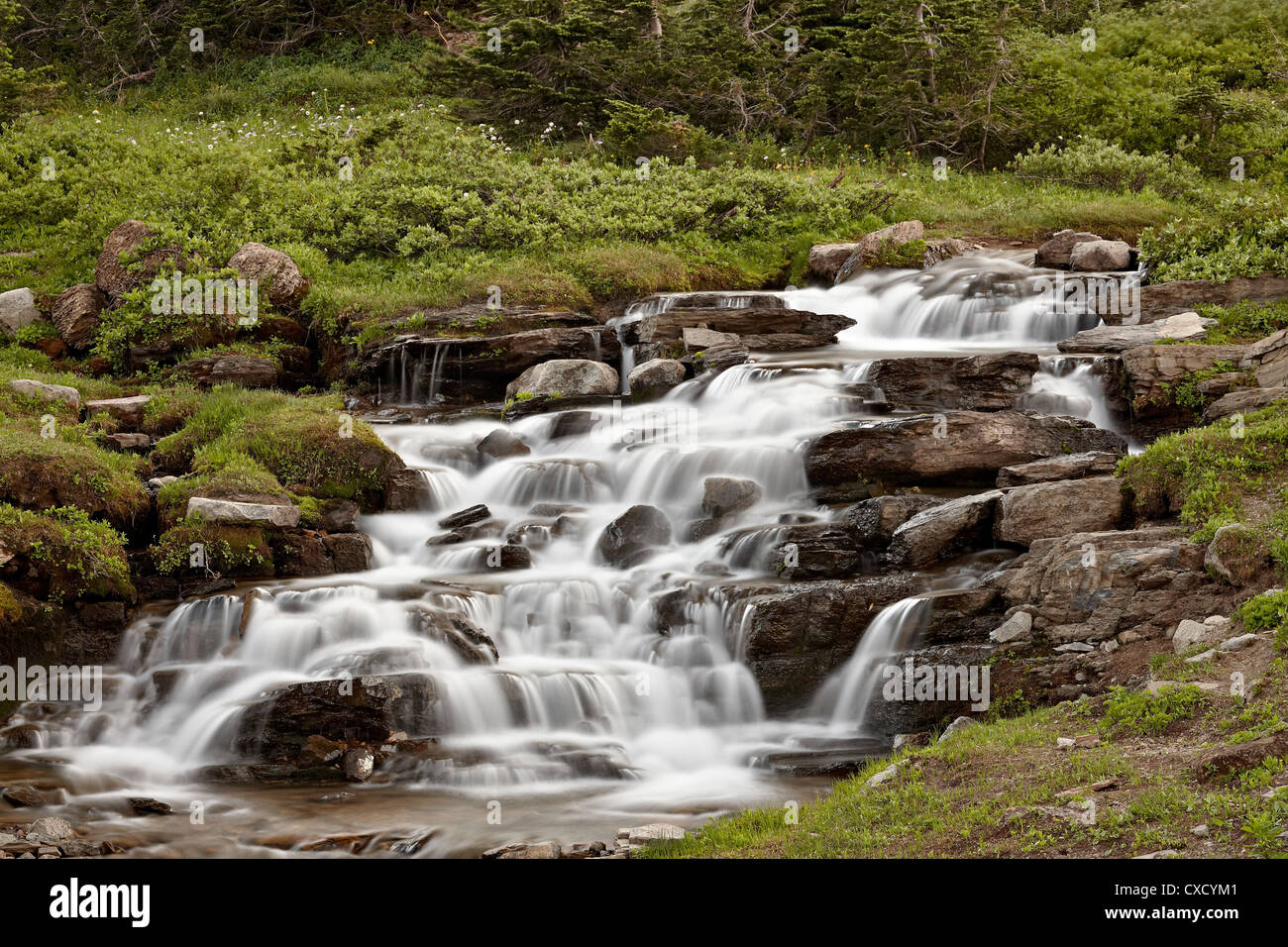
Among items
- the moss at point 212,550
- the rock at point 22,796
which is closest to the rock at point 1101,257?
the moss at point 212,550

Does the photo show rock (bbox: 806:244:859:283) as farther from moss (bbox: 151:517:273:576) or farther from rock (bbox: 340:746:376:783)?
rock (bbox: 340:746:376:783)

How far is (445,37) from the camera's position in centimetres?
4028

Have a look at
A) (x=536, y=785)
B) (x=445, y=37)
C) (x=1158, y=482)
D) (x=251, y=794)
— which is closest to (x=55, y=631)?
(x=251, y=794)

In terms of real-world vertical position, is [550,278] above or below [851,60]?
below

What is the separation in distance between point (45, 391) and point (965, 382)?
523 inches

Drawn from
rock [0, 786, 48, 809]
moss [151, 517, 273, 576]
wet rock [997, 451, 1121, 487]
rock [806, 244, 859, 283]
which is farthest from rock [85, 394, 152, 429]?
rock [806, 244, 859, 283]

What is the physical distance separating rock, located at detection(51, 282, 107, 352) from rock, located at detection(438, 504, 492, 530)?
990 centimetres

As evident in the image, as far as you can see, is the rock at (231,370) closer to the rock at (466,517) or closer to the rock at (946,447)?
the rock at (466,517)

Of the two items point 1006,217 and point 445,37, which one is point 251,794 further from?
point 445,37

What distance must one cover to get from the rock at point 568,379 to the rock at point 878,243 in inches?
273

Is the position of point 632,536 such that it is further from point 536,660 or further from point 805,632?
point 805,632

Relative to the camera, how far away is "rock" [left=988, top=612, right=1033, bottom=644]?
10195mm

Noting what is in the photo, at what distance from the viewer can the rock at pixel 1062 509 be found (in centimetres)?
1155

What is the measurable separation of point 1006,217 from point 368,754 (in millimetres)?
20562
